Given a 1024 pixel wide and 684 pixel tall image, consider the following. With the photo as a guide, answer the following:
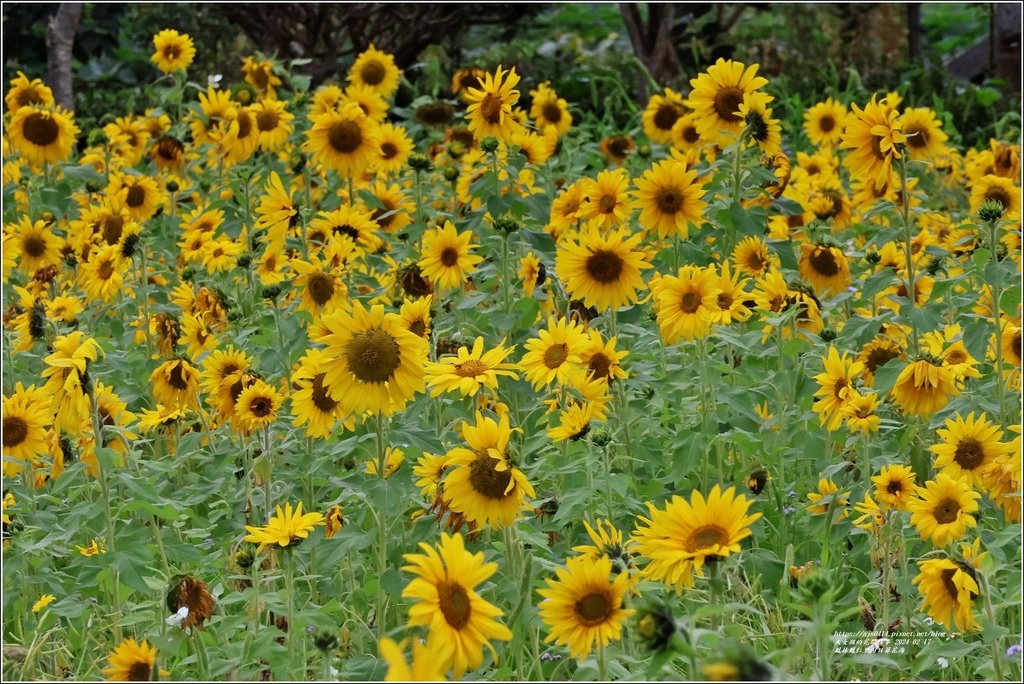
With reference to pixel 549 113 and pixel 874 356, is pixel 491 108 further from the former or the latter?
pixel 549 113

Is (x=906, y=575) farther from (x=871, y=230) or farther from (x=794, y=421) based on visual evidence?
(x=871, y=230)

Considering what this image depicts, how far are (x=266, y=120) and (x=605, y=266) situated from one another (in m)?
2.30

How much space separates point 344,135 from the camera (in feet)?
13.8

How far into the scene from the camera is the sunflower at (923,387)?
98.1 inches

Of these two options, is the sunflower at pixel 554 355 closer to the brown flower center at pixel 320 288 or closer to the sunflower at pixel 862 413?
the sunflower at pixel 862 413

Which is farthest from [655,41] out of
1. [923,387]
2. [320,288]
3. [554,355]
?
[554,355]

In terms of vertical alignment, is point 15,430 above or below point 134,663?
above

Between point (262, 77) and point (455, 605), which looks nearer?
point (455, 605)

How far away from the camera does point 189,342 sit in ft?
10.8

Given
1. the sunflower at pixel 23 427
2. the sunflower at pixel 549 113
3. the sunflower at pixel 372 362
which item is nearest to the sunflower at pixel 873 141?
the sunflower at pixel 372 362

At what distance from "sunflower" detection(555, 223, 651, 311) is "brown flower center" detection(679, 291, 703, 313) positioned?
0.63 ft

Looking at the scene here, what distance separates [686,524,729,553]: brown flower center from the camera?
166cm

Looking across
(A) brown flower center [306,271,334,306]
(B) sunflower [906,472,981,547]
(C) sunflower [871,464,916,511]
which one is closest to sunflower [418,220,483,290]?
(A) brown flower center [306,271,334,306]

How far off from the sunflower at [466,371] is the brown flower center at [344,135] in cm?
205
